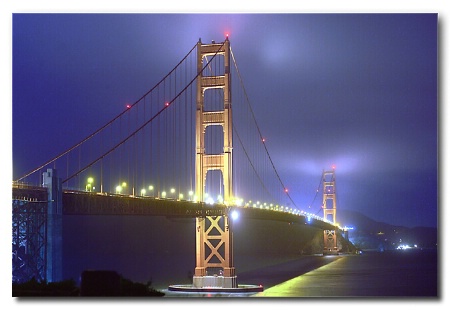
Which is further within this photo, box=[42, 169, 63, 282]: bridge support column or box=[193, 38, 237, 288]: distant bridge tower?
box=[193, 38, 237, 288]: distant bridge tower

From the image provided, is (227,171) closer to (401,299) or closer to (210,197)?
(210,197)

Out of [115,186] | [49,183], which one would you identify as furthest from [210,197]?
[49,183]

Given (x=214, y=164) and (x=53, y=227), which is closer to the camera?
(x=53, y=227)

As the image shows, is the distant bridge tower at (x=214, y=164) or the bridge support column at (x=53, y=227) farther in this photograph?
the distant bridge tower at (x=214, y=164)
